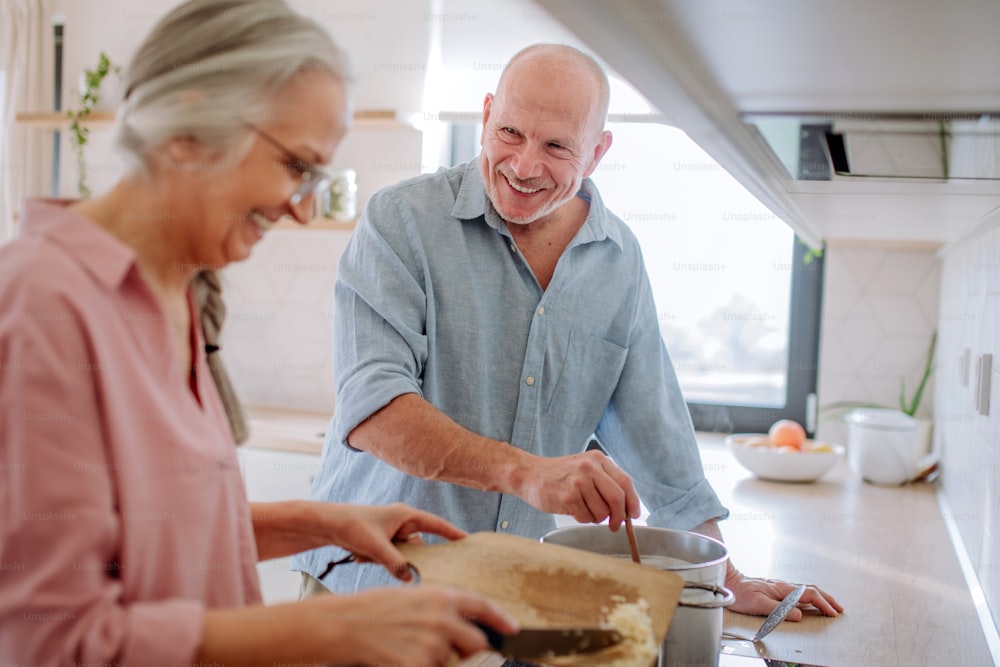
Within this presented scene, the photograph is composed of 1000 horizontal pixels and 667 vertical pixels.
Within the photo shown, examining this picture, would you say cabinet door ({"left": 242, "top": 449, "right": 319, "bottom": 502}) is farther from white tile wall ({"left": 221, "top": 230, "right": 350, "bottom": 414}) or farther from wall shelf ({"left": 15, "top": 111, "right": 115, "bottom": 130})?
wall shelf ({"left": 15, "top": 111, "right": 115, "bottom": 130})

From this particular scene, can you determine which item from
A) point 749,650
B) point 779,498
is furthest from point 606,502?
point 779,498

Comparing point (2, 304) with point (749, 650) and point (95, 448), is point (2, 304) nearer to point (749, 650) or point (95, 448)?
point (95, 448)

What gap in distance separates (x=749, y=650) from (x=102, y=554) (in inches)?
35.7

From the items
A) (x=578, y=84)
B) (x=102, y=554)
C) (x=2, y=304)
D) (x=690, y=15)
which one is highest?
(x=578, y=84)

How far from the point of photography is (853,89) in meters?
0.82

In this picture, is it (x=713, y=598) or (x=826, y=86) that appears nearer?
(x=826, y=86)

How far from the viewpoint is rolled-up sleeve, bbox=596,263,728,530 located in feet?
5.03

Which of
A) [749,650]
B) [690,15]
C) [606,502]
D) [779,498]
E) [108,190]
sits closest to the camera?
[690,15]

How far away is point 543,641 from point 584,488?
31 cm

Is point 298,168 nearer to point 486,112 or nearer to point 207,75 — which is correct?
point 207,75

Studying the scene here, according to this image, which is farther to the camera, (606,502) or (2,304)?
(606,502)

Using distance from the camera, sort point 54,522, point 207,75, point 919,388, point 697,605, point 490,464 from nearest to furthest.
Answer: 1. point 54,522
2. point 207,75
3. point 697,605
4. point 490,464
5. point 919,388

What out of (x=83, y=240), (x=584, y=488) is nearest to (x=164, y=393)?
(x=83, y=240)

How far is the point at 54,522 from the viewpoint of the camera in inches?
25.7
